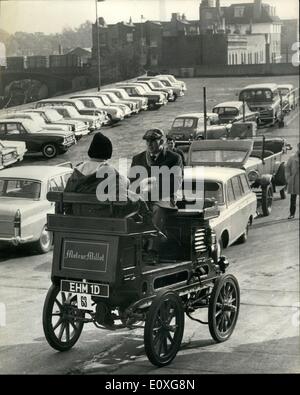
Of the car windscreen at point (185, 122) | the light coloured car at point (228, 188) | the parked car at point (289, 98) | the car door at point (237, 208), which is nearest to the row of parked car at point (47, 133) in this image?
the car windscreen at point (185, 122)

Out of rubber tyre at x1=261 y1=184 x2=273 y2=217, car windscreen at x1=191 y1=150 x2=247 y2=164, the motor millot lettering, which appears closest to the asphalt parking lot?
car windscreen at x1=191 y1=150 x2=247 y2=164

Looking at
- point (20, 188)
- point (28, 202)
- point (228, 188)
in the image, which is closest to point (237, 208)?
point (228, 188)

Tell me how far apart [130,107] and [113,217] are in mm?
1575

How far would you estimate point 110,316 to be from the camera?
211 inches

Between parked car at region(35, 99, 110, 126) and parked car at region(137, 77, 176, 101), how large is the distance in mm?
488

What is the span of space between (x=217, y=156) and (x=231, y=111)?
703 mm

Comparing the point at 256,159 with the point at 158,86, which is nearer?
the point at 158,86

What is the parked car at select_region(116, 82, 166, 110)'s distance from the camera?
6395 mm

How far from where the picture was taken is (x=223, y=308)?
5938 millimetres

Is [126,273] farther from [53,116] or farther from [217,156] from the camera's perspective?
[217,156]

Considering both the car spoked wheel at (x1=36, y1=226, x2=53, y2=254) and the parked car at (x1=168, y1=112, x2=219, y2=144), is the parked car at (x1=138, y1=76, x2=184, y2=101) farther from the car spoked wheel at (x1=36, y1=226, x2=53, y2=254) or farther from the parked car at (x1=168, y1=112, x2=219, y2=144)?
the car spoked wheel at (x1=36, y1=226, x2=53, y2=254)

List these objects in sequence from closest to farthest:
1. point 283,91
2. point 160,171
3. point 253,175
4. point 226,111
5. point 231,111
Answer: point 160,171 → point 231,111 → point 226,111 → point 283,91 → point 253,175
